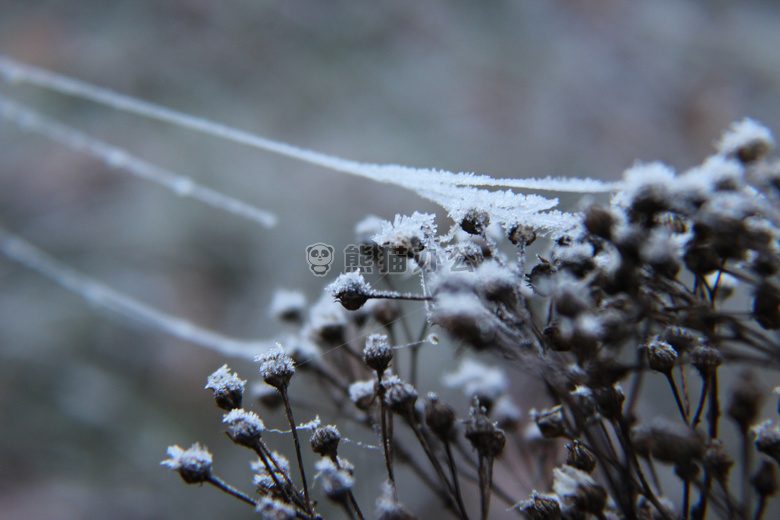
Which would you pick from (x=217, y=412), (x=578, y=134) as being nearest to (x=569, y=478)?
(x=217, y=412)

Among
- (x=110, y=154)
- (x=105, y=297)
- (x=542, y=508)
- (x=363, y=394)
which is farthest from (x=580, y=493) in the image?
(x=110, y=154)

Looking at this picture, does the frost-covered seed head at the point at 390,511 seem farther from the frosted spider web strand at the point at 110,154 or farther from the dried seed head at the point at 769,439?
the frosted spider web strand at the point at 110,154

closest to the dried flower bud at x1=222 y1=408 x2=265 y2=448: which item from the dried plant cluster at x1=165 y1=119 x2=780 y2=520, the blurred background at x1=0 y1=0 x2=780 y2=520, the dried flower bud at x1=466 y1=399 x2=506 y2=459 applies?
the dried plant cluster at x1=165 y1=119 x2=780 y2=520

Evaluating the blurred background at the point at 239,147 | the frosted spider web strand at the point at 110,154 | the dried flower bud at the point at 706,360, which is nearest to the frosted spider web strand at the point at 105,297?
the blurred background at the point at 239,147

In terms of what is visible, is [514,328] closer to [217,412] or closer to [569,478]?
[569,478]

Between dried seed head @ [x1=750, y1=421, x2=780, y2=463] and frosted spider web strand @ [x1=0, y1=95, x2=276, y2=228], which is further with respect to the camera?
frosted spider web strand @ [x1=0, y1=95, x2=276, y2=228]

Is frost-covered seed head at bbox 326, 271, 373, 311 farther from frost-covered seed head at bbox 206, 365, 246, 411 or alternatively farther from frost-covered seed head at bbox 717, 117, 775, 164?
frost-covered seed head at bbox 717, 117, 775, 164
